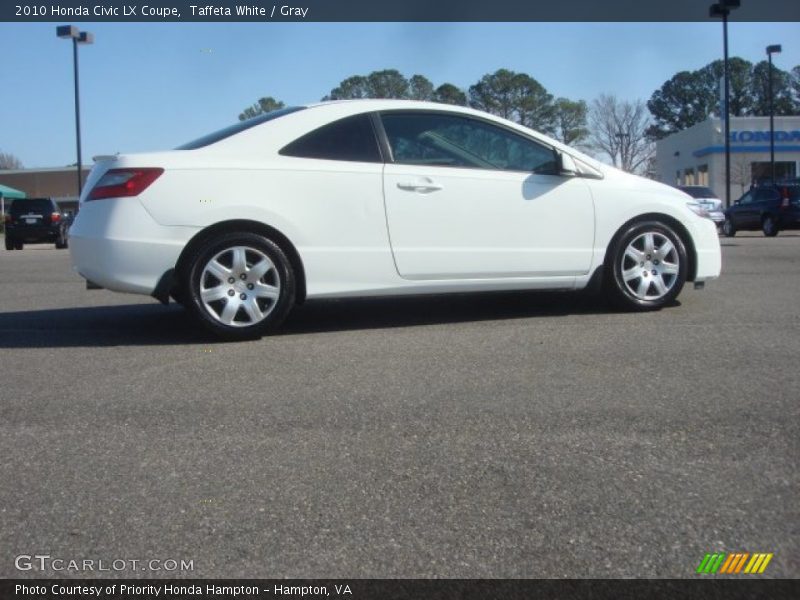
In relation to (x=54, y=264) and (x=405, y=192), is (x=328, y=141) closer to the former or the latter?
(x=405, y=192)

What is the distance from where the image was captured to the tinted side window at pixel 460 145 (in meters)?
6.45

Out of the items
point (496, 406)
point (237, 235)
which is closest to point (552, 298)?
point (237, 235)

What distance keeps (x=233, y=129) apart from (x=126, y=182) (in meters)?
0.91

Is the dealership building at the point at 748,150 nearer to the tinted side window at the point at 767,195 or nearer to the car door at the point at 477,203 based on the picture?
the tinted side window at the point at 767,195

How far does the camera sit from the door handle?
628 cm

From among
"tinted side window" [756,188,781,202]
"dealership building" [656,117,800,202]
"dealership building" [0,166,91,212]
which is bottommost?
"tinted side window" [756,188,781,202]

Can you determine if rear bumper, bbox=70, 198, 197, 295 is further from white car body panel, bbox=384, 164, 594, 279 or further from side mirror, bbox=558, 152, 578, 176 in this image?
side mirror, bbox=558, 152, 578, 176

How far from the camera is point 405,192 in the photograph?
628 centimetres

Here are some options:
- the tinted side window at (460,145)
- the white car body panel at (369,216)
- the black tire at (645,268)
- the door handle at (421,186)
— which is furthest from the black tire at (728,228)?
the door handle at (421,186)

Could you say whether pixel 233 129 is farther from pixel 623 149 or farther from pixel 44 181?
pixel 44 181

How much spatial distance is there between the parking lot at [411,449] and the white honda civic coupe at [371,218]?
0.41m

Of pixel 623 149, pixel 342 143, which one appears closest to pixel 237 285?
pixel 342 143

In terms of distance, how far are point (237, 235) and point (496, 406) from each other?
8.09 feet

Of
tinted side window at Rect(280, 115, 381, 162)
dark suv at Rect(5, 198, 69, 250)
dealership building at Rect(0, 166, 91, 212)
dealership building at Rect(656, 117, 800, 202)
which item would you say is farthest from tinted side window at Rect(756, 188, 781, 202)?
dealership building at Rect(0, 166, 91, 212)
